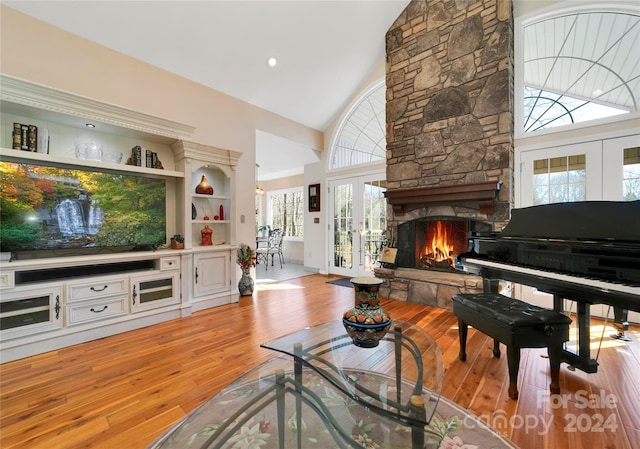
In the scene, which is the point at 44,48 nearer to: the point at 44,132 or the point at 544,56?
the point at 44,132

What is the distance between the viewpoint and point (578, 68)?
316 centimetres

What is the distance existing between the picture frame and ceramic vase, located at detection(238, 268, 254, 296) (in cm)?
227

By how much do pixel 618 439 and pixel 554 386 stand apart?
360 mm

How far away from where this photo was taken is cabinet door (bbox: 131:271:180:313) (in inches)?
110

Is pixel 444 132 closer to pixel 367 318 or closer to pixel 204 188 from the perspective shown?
pixel 367 318

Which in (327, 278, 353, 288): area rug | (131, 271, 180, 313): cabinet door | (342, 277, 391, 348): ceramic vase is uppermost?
(342, 277, 391, 348): ceramic vase

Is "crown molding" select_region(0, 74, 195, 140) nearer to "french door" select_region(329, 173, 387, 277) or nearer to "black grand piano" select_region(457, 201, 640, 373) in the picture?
"french door" select_region(329, 173, 387, 277)

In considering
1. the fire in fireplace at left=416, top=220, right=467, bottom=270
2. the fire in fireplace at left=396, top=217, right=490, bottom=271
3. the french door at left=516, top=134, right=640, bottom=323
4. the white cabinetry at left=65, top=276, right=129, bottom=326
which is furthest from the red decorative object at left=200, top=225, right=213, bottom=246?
the french door at left=516, top=134, right=640, bottom=323

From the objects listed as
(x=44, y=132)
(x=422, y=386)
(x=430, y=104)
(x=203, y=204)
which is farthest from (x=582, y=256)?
(x=44, y=132)

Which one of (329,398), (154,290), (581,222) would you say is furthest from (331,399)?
(154,290)

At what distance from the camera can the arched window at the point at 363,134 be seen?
4.95 meters

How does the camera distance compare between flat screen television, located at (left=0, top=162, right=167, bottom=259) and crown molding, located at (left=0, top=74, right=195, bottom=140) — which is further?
flat screen television, located at (left=0, top=162, right=167, bottom=259)

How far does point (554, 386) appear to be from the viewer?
1710 millimetres

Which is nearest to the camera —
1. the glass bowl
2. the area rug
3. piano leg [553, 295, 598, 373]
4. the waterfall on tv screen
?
piano leg [553, 295, 598, 373]
